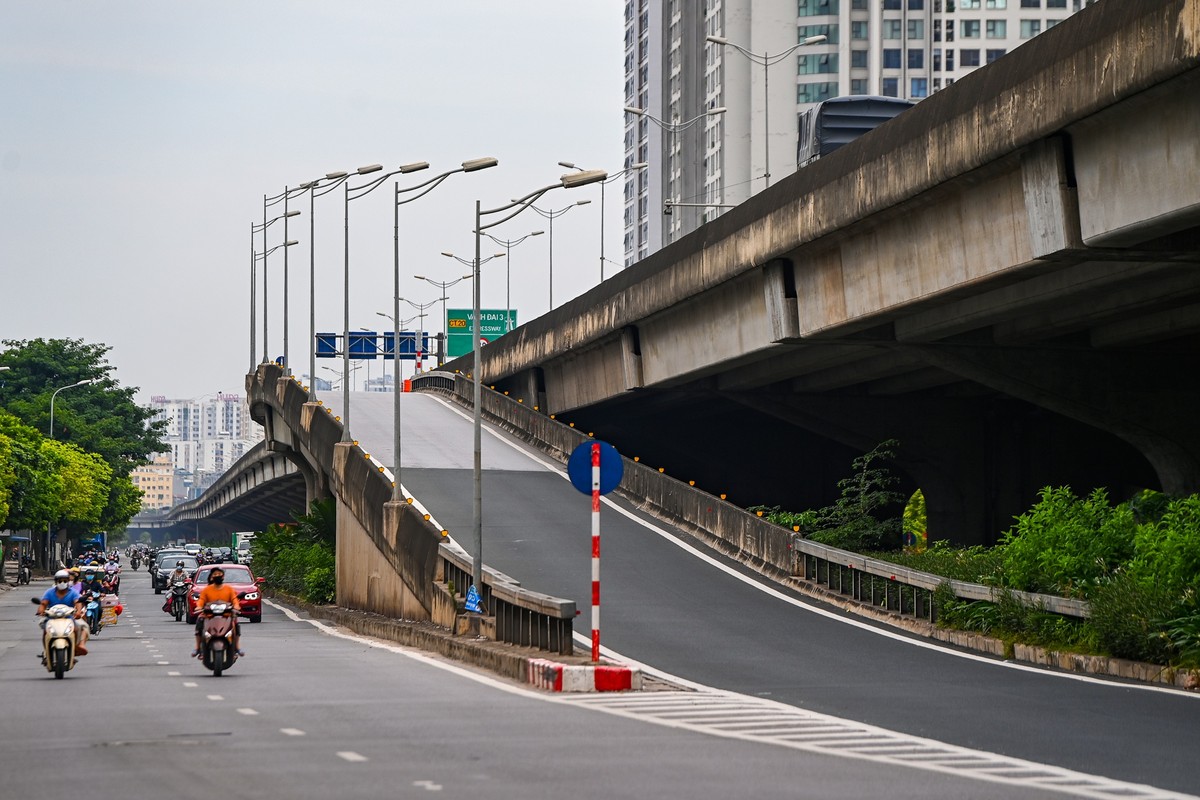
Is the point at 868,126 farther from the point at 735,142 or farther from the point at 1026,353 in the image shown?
the point at 735,142

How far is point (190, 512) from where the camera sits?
194750 mm

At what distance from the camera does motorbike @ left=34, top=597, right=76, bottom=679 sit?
23.0m

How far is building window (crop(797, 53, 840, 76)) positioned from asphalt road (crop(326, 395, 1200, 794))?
74801 mm

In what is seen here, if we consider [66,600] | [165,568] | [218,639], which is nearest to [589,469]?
[218,639]

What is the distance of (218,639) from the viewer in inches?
911

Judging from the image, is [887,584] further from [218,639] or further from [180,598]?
[180,598]

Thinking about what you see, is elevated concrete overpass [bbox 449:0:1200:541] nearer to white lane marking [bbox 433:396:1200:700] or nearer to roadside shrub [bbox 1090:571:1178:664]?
white lane marking [bbox 433:396:1200:700]

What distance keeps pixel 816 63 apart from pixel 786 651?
9854 centimetres

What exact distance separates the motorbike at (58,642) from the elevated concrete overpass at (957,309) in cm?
1387

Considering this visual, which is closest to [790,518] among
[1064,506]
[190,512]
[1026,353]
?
[1026,353]

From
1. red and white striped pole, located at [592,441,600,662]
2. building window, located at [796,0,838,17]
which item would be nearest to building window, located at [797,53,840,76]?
building window, located at [796,0,838,17]

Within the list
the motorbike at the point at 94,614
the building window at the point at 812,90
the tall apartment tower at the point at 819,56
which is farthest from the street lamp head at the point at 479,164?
the building window at the point at 812,90

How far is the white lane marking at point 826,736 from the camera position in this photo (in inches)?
459

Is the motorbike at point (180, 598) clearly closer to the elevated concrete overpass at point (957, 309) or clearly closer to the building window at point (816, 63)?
the elevated concrete overpass at point (957, 309)
